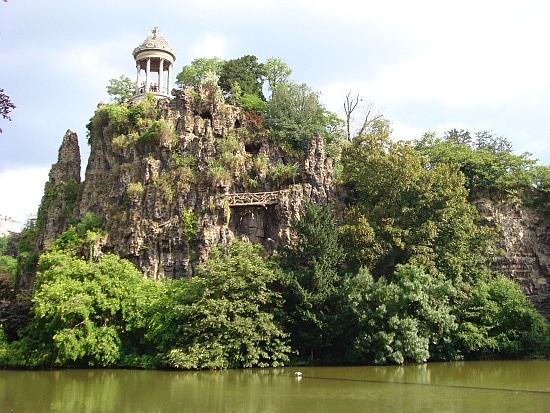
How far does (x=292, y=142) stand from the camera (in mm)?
34938

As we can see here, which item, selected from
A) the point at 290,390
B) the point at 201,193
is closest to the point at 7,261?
the point at 201,193

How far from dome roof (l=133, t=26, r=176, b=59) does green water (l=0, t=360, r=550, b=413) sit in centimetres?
2342

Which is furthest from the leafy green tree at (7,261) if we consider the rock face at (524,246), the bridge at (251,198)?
Answer: the rock face at (524,246)

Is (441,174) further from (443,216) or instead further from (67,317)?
(67,317)

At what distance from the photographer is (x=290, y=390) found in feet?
57.7

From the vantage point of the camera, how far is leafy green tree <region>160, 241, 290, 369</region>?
78.0 feet

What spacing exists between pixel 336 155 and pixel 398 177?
792 cm

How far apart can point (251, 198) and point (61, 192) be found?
14.6 metres

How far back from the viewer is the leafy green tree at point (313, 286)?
83.3 ft

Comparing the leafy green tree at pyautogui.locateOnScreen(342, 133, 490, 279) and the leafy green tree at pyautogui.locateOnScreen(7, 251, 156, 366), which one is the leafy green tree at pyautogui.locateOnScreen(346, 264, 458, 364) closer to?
the leafy green tree at pyautogui.locateOnScreen(342, 133, 490, 279)

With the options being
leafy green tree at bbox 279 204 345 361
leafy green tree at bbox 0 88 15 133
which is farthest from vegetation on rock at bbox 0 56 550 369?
leafy green tree at bbox 0 88 15 133

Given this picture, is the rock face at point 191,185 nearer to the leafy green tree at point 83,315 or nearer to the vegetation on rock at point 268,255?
the vegetation on rock at point 268,255

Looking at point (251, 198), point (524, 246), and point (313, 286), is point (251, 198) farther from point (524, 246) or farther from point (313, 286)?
point (524, 246)

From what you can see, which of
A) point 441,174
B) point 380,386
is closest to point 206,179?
point 441,174
